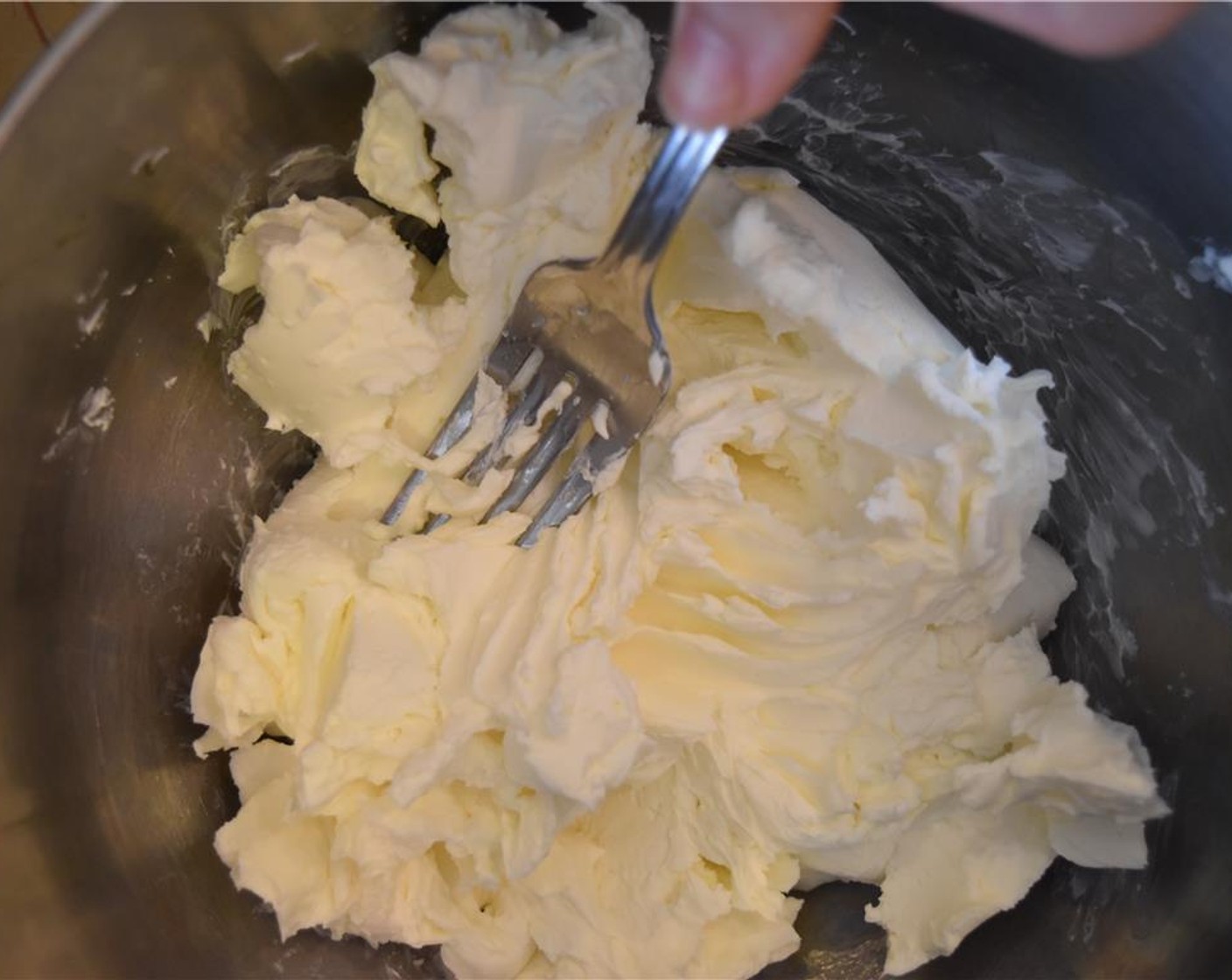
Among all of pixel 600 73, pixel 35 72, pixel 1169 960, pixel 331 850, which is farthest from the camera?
pixel 331 850

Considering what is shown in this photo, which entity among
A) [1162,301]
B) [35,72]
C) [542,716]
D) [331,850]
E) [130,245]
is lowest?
[331,850]

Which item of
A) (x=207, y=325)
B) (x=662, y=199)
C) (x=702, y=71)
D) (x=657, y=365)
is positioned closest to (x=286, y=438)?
(x=207, y=325)

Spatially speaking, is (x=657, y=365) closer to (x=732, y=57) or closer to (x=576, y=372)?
(x=576, y=372)

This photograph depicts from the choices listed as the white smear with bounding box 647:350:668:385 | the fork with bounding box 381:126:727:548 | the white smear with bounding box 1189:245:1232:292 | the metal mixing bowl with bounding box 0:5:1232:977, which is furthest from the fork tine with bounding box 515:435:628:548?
the white smear with bounding box 1189:245:1232:292

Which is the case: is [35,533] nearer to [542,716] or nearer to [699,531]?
[542,716]

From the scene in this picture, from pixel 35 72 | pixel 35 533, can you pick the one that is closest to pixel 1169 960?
pixel 35 533

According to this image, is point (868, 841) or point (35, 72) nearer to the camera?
point (35, 72)

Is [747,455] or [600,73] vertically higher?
[600,73]

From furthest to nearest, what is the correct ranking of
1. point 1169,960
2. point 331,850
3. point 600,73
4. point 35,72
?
point 331,850 < point 1169,960 < point 600,73 < point 35,72
